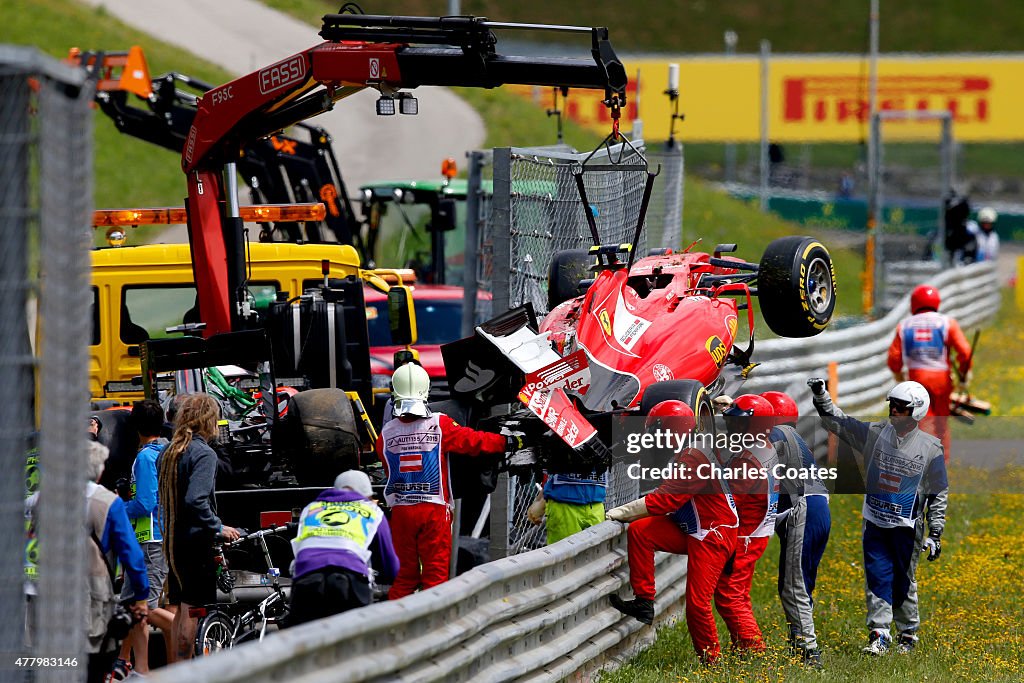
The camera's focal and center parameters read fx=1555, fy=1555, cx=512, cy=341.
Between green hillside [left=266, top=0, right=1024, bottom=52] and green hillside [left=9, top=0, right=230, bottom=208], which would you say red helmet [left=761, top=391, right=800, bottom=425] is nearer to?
green hillside [left=9, top=0, right=230, bottom=208]

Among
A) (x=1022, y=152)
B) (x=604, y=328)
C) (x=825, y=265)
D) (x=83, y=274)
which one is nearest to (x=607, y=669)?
(x=604, y=328)

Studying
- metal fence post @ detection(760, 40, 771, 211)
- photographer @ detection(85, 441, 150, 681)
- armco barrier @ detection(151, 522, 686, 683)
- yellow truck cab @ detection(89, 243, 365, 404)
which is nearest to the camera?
armco barrier @ detection(151, 522, 686, 683)

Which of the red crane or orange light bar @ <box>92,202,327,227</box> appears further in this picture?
orange light bar @ <box>92,202,327,227</box>

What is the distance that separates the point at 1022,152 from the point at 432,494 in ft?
178

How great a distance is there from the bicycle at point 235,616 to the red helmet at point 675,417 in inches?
85.0

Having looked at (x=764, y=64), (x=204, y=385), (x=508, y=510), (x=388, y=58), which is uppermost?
(x=764, y=64)

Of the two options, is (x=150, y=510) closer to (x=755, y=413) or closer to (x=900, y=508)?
(x=755, y=413)

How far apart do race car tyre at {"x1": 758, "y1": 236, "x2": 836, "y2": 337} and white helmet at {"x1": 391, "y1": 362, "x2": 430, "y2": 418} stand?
9.50ft

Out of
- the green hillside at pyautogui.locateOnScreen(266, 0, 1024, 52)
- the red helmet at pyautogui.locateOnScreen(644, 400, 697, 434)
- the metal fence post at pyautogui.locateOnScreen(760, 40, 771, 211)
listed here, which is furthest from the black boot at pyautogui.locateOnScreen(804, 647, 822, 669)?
the green hillside at pyautogui.locateOnScreen(266, 0, 1024, 52)

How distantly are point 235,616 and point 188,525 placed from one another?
778mm

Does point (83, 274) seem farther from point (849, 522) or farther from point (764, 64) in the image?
point (764, 64)

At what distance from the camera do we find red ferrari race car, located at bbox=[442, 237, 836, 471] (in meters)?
9.16

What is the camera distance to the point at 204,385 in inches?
436

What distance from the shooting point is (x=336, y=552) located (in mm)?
7035
